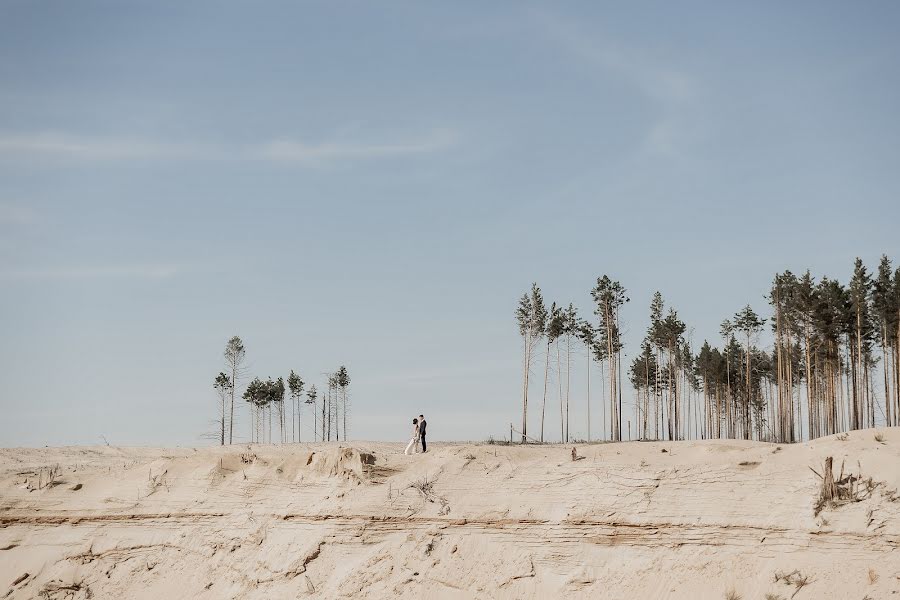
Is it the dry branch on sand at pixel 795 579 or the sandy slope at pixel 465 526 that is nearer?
the dry branch on sand at pixel 795 579

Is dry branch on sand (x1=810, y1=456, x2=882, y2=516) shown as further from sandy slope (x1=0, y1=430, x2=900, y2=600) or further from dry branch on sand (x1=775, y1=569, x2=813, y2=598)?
dry branch on sand (x1=775, y1=569, x2=813, y2=598)

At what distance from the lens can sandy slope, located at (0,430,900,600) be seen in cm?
1570

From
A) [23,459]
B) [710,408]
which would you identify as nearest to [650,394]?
[710,408]

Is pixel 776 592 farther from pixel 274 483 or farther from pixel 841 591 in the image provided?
pixel 274 483

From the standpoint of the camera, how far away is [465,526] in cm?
1942

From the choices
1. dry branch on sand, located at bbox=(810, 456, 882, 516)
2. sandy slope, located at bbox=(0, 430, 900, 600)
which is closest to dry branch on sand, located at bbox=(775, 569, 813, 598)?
sandy slope, located at bbox=(0, 430, 900, 600)

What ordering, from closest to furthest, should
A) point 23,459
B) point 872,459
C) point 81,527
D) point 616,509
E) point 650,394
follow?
1. point 872,459
2. point 616,509
3. point 81,527
4. point 23,459
5. point 650,394

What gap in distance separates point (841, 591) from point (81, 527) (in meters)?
21.2

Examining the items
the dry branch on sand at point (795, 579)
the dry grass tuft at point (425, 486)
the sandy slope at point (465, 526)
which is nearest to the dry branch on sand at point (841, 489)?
the sandy slope at point (465, 526)

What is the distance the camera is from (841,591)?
Answer: 14.2m

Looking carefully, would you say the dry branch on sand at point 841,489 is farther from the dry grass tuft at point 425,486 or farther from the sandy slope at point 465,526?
the dry grass tuft at point 425,486

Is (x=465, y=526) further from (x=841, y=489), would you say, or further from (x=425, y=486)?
(x=841, y=489)

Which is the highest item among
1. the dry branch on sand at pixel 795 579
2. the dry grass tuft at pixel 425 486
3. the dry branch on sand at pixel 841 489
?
the dry branch on sand at pixel 841 489

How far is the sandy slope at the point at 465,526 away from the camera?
51.5 ft
